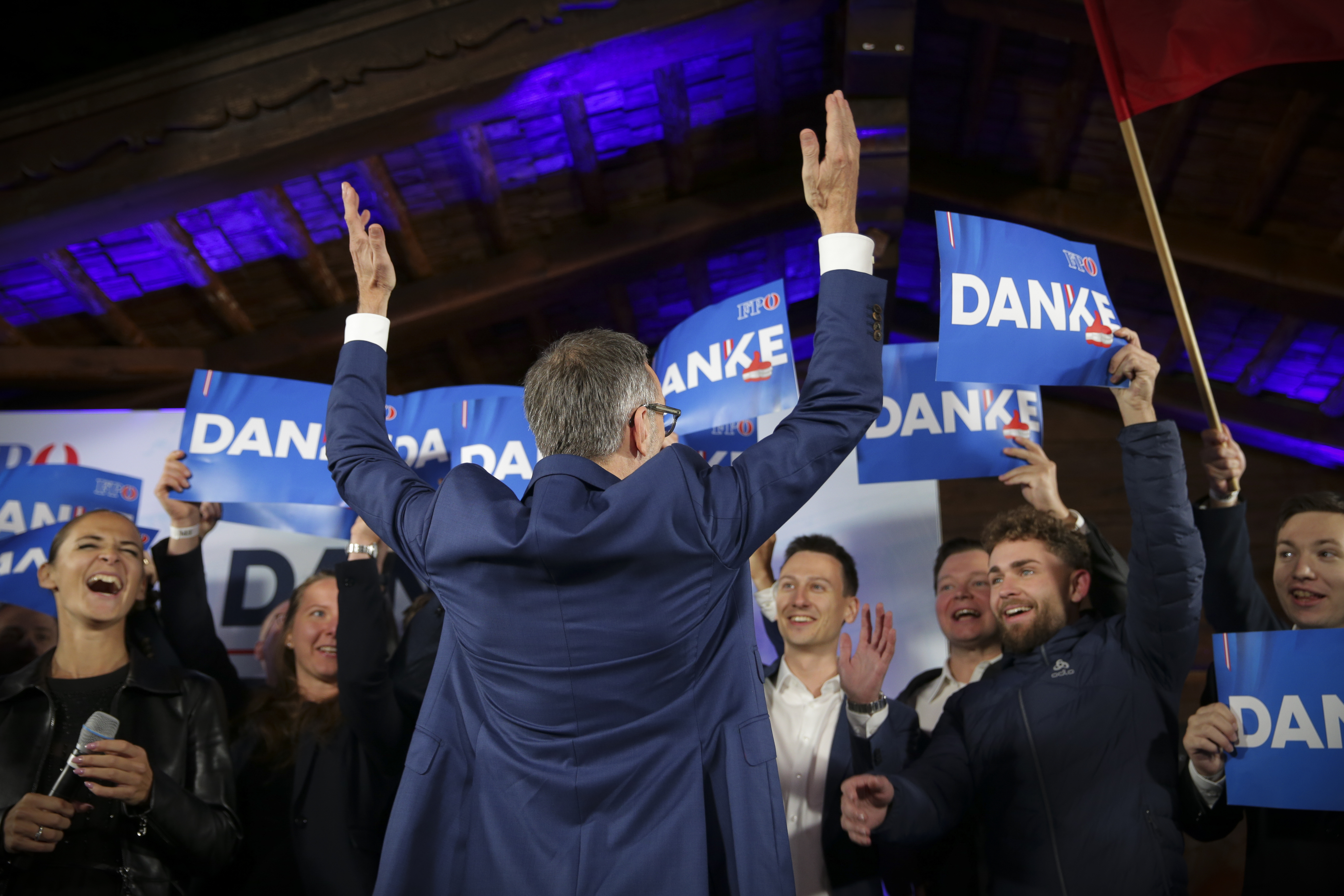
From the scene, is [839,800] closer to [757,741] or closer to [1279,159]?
[757,741]

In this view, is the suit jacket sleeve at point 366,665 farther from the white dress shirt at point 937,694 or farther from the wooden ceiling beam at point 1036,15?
the wooden ceiling beam at point 1036,15

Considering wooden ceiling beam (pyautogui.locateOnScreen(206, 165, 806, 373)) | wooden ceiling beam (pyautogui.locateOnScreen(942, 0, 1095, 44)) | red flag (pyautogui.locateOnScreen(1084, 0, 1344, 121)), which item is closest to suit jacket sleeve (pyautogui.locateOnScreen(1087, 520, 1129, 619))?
red flag (pyautogui.locateOnScreen(1084, 0, 1344, 121))

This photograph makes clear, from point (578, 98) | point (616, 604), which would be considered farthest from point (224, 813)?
point (578, 98)

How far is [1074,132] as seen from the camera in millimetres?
5227

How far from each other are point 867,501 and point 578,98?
7.46 feet

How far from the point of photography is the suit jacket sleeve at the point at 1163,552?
253cm

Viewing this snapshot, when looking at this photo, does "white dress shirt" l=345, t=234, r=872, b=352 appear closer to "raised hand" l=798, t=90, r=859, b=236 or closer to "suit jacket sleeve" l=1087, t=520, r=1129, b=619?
"raised hand" l=798, t=90, r=859, b=236

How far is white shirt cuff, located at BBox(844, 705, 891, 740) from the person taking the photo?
8.97 ft

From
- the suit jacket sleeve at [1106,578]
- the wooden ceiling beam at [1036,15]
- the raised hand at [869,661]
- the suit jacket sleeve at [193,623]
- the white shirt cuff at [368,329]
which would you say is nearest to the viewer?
the white shirt cuff at [368,329]

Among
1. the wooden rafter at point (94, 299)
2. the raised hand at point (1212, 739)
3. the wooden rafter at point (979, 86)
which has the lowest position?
the raised hand at point (1212, 739)

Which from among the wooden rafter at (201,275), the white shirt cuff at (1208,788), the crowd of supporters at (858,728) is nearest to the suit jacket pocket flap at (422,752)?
the crowd of supporters at (858,728)

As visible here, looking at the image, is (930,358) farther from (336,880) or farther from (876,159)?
(336,880)

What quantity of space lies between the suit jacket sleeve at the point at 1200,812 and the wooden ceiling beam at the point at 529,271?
3.92 meters

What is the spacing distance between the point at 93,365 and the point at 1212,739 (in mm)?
5319
